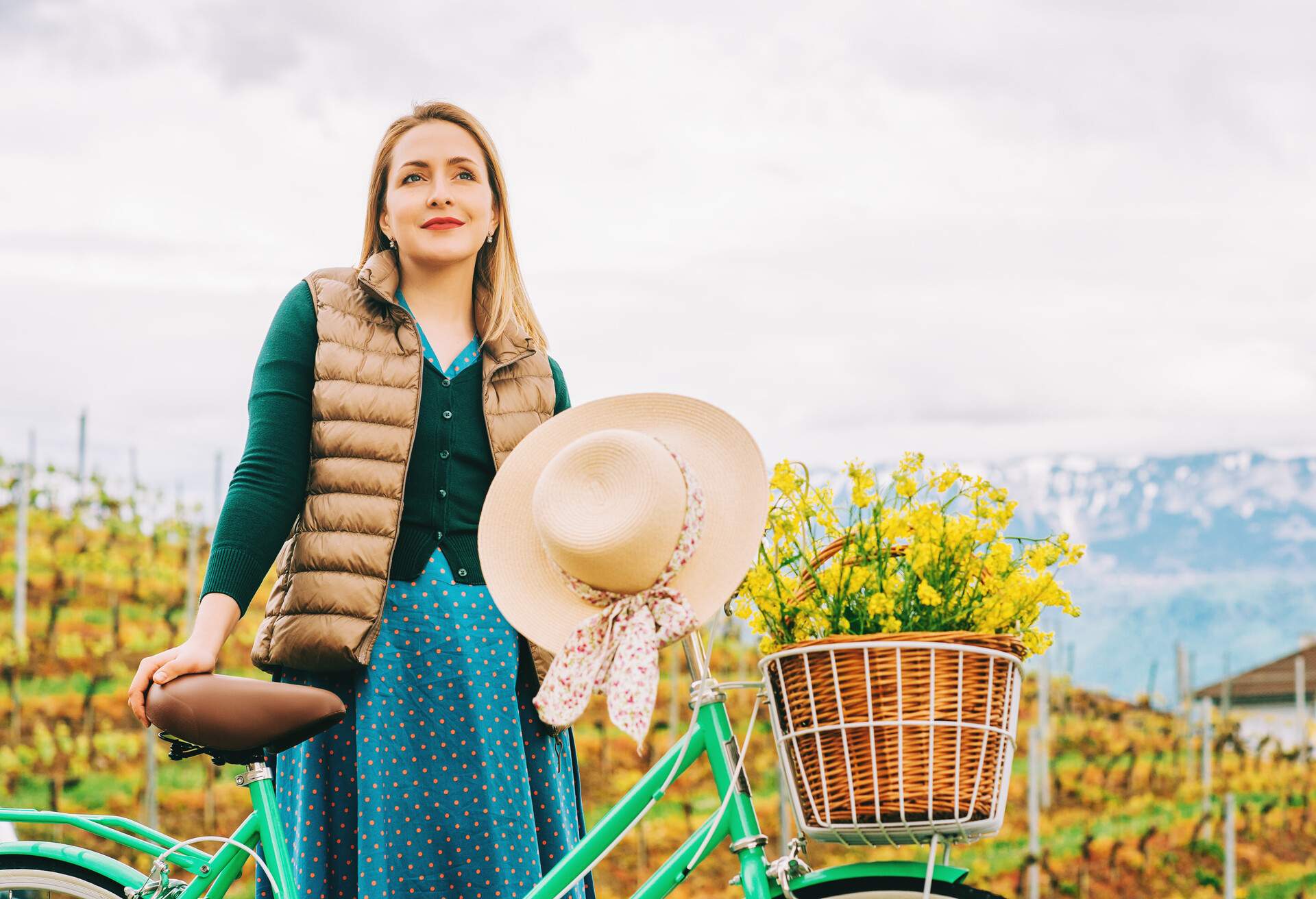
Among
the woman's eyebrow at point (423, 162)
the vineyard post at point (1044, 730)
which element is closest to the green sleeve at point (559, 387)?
the woman's eyebrow at point (423, 162)

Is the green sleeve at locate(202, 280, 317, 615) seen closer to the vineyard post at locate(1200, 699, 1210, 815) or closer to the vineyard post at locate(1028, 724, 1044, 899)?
the vineyard post at locate(1028, 724, 1044, 899)

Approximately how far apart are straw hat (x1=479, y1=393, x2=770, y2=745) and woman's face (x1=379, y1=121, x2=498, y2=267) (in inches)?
21.5

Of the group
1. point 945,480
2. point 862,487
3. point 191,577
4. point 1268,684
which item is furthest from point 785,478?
point 1268,684

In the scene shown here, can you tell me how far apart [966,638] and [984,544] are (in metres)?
0.20

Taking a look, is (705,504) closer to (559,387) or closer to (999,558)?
(999,558)

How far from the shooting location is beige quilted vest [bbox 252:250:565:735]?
2.30m

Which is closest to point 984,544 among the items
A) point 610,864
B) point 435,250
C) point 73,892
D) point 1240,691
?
point 435,250

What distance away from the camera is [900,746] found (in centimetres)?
182

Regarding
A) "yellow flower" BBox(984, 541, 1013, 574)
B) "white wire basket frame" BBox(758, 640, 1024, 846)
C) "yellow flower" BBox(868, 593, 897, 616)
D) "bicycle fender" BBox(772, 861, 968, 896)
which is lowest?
"bicycle fender" BBox(772, 861, 968, 896)

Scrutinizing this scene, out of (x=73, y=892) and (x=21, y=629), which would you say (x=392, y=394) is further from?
(x=21, y=629)

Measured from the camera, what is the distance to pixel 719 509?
204 centimetres

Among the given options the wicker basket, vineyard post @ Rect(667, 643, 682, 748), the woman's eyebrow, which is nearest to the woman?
the woman's eyebrow

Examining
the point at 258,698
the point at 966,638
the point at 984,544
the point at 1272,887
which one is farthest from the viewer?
the point at 1272,887

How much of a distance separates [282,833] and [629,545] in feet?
2.79
